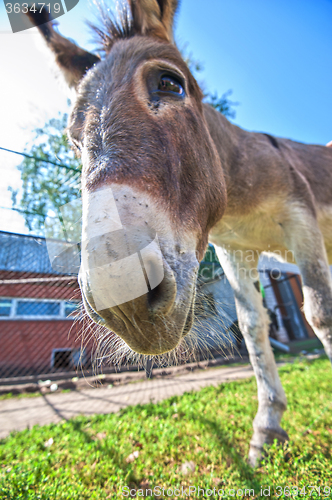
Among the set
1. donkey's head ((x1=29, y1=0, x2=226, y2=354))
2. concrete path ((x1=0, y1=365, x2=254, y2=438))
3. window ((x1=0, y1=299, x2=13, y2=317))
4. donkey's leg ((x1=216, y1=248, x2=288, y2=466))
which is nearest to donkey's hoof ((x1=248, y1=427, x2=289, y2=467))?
donkey's leg ((x1=216, y1=248, x2=288, y2=466))

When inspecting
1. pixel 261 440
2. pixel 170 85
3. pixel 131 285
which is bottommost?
pixel 261 440

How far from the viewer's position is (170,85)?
5.27 feet

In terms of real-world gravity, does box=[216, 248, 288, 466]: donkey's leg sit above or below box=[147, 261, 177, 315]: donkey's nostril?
below

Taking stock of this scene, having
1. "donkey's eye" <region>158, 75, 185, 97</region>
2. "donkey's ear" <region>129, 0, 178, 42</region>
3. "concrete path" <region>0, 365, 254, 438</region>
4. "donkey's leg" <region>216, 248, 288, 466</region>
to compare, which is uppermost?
"donkey's ear" <region>129, 0, 178, 42</region>

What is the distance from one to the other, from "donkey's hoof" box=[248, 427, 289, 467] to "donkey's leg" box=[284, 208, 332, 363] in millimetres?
793

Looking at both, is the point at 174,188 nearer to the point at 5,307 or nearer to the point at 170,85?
the point at 170,85

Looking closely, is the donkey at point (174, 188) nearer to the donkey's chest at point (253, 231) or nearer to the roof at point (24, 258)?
the donkey's chest at point (253, 231)

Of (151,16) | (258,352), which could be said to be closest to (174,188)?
→ (151,16)

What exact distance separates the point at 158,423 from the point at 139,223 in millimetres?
2705

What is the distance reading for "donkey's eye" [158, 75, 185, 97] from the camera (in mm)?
1568

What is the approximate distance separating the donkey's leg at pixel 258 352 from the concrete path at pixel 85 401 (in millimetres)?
2060

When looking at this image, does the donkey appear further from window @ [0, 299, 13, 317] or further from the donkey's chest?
window @ [0, 299, 13, 317]

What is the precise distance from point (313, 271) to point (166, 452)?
2.01m

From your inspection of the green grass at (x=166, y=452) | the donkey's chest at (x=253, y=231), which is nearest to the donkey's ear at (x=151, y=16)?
the donkey's chest at (x=253, y=231)
